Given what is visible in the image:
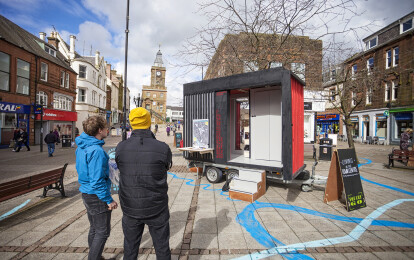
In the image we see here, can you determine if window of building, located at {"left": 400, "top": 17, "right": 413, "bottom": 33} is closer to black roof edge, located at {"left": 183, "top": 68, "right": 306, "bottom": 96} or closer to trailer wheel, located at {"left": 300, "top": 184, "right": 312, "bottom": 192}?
black roof edge, located at {"left": 183, "top": 68, "right": 306, "bottom": 96}

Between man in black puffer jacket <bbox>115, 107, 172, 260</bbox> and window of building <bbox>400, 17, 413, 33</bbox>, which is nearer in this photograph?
man in black puffer jacket <bbox>115, 107, 172, 260</bbox>

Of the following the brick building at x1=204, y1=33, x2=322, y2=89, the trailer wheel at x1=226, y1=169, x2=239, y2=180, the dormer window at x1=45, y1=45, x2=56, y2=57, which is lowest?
the trailer wheel at x1=226, y1=169, x2=239, y2=180

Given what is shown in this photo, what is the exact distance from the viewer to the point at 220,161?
640 centimetres

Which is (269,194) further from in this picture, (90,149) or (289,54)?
(289,54)

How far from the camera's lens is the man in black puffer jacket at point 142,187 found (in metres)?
2.02

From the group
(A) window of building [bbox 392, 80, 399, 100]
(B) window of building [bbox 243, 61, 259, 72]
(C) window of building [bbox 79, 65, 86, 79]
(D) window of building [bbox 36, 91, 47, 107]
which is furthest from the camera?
(C) window of building [bbox 79, 65, 86, 79]

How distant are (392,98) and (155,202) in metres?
28.8

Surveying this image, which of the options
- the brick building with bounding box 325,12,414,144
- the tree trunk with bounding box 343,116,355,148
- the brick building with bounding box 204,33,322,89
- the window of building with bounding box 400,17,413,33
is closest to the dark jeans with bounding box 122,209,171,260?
the brick building with bounding box 204,33,322,89

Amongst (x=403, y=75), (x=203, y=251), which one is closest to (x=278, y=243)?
(x=203, y=251)

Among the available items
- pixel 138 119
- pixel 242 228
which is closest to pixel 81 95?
pixel 242 228

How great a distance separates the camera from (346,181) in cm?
462

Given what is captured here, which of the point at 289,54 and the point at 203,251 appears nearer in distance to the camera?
the point at 203,251

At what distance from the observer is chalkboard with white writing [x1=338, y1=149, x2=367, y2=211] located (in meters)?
4.55

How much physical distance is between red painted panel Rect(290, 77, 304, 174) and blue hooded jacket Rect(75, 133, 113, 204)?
4498 mm
